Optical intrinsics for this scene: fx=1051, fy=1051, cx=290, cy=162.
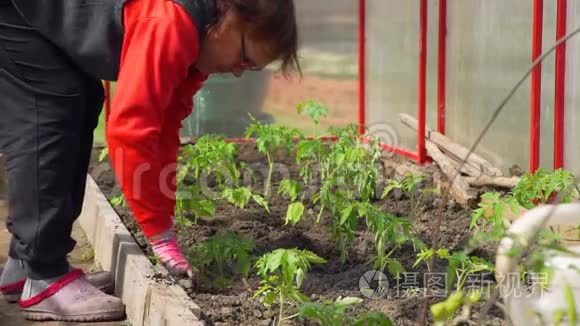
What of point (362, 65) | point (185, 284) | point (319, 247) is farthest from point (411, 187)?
point (362, 65)

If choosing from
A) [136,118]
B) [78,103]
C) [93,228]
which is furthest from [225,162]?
[136,118]

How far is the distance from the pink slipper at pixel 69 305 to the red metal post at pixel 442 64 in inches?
112

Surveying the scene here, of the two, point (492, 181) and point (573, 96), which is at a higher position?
point (573, 96)

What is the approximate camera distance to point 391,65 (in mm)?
6594

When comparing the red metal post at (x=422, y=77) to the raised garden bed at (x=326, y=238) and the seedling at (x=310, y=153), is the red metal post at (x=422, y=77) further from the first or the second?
the seedling at (x=310, y=153)

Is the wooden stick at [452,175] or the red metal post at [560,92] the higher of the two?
the red metal post at [560,92]

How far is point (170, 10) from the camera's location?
3.17m

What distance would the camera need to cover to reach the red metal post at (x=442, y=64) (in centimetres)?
585

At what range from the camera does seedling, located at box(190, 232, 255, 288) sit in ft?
11.9

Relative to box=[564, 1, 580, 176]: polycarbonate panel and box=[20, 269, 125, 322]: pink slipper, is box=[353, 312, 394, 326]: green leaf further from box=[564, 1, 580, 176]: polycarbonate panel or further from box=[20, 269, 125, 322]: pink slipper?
box=[564, 1, 580, 176]: polycarbonate panel

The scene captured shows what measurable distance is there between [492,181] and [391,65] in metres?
1.80

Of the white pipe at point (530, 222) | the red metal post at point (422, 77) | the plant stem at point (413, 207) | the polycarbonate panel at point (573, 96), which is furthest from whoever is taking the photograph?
the red metal post at point (422, 77)

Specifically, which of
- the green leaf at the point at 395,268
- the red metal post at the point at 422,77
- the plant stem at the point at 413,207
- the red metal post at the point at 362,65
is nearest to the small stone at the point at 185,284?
the green leaf at the point at 395,268

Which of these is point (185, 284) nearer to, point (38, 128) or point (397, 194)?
point (38, 128)
